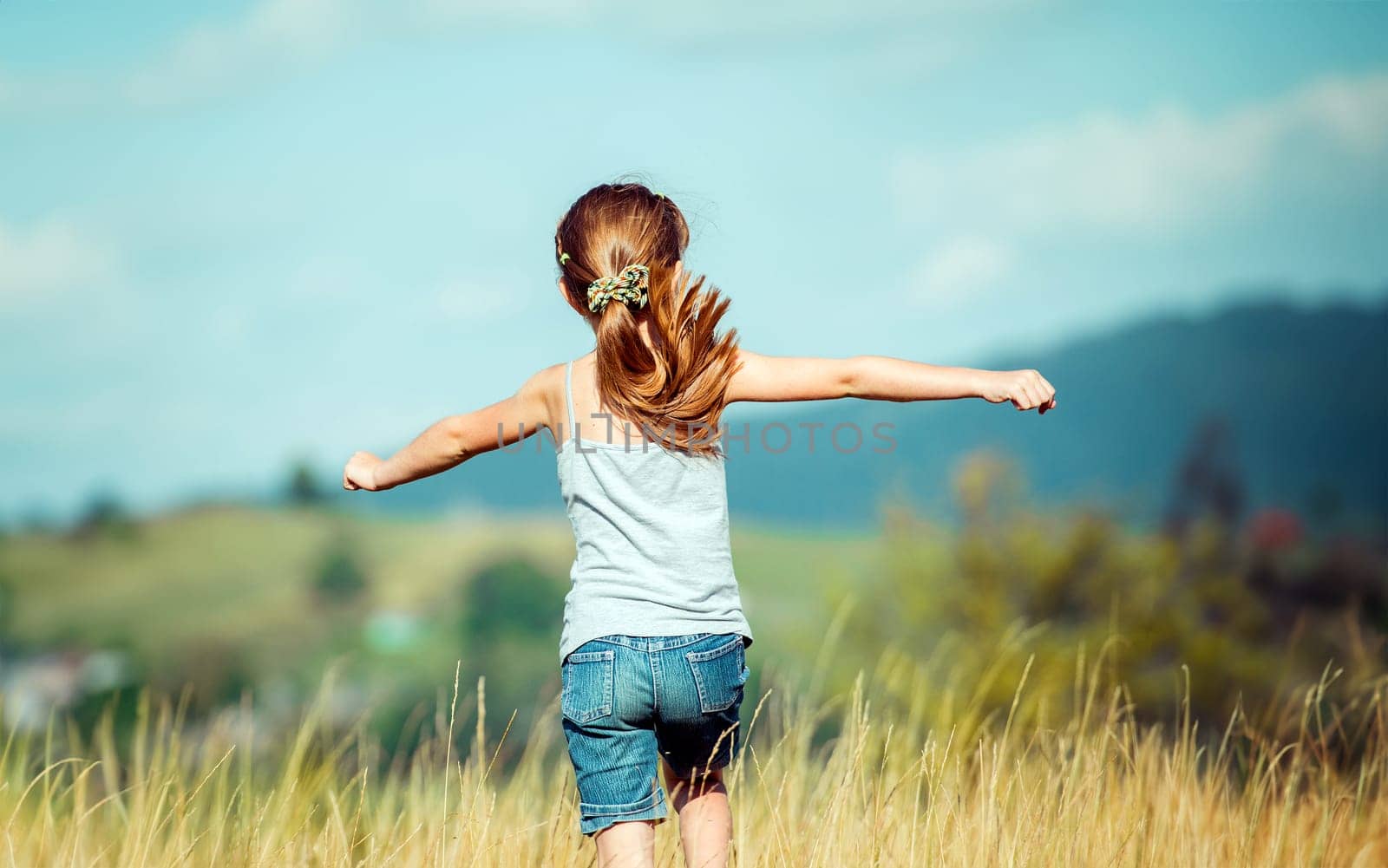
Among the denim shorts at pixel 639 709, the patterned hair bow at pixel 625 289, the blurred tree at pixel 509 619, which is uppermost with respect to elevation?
the patterned hair bow at pixel 625 289

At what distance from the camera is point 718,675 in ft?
6.28

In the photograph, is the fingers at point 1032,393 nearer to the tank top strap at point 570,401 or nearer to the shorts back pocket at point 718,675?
the shorts back pocket at point 718,675

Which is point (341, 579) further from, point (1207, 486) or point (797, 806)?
point (797, 806)

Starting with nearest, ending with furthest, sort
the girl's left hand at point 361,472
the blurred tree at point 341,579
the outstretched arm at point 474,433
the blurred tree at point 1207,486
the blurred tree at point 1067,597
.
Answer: the outstretched arm at point 474,433, the girl's left hand at point 361,472, the blurred tree at point 1067,597, the blurred tree at point 1207,486, the blurred tree at point 341,579

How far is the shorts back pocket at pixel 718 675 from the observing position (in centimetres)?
189

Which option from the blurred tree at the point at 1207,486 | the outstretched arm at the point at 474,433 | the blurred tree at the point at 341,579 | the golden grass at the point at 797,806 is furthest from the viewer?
the blurred tree at the point at 341,579

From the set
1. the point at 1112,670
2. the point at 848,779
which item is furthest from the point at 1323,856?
the point at 848,779

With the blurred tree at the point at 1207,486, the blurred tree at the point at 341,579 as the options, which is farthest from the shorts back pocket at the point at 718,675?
the blurred tree at the point at 341,579

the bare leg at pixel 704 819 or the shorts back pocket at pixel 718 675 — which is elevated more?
the shorts back pocket at pixel 718 675

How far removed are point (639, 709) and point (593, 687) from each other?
0.28 ft

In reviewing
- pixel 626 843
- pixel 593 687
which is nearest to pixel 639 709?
pixel 593 687

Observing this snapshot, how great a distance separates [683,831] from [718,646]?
0.39 metres

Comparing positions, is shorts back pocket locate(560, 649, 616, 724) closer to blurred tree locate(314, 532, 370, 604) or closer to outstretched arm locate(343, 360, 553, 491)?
outstretched arm locate(343, 360, 553, 491)

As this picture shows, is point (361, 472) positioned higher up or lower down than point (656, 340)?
lower down
